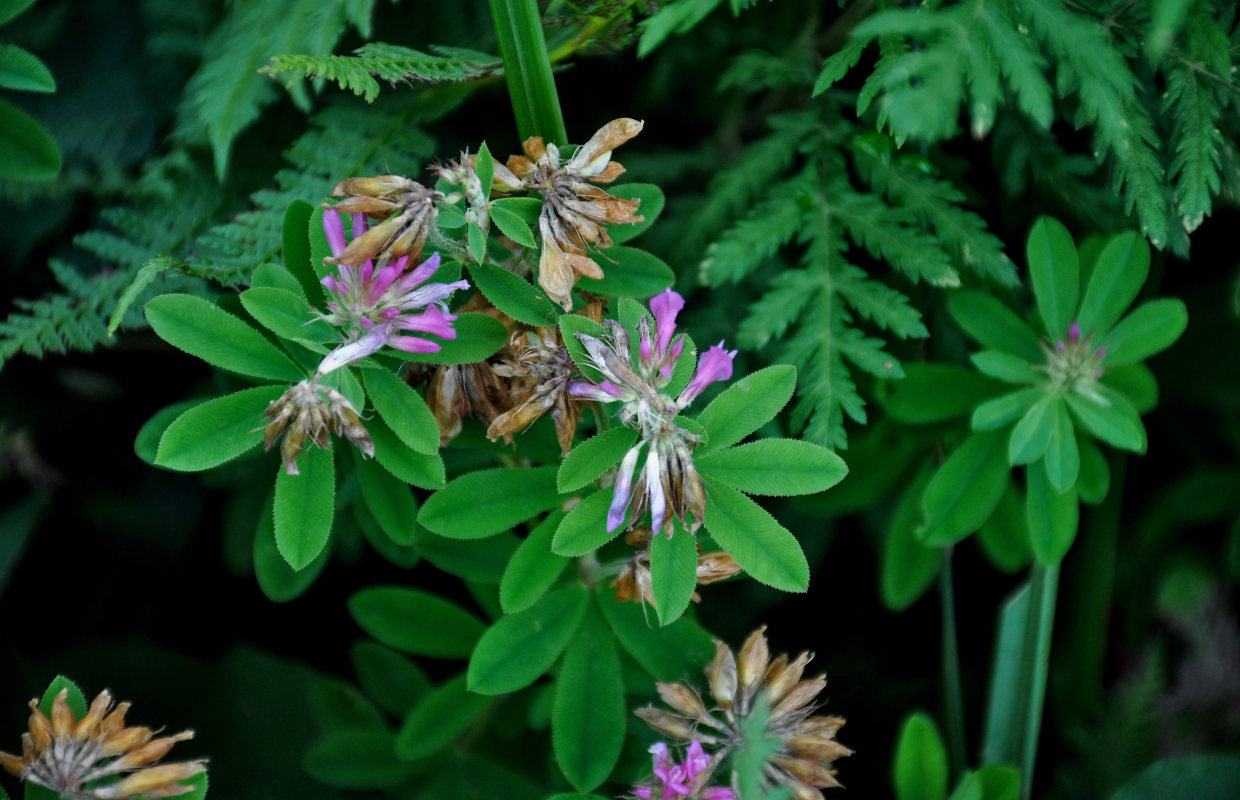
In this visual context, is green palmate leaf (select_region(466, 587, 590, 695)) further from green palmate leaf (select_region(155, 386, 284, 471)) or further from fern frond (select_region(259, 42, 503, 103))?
fern frond (select_region(259, 42, 503, 103))

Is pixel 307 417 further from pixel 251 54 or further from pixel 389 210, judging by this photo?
pixel 251 54

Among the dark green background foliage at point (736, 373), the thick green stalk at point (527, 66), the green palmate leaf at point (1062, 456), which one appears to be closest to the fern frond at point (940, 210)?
the dark green background foliage at point (736, 373)

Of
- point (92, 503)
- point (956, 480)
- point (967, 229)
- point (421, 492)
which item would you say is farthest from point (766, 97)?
point (92, 503)

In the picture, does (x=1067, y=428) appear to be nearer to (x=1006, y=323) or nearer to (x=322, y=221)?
(x=1006, y=323)

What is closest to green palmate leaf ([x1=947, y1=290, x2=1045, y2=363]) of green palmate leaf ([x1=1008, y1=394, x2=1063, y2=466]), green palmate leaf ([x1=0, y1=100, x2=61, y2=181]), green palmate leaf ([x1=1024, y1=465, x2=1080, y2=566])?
green palmate leaf ([x1=1008, y1=394, x2=1063, y2=466])

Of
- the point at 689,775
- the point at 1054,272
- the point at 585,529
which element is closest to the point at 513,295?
the point at 585,529

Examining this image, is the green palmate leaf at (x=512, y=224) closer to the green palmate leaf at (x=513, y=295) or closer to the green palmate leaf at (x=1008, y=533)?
the green palmate leaf at (x=513, y=295)
